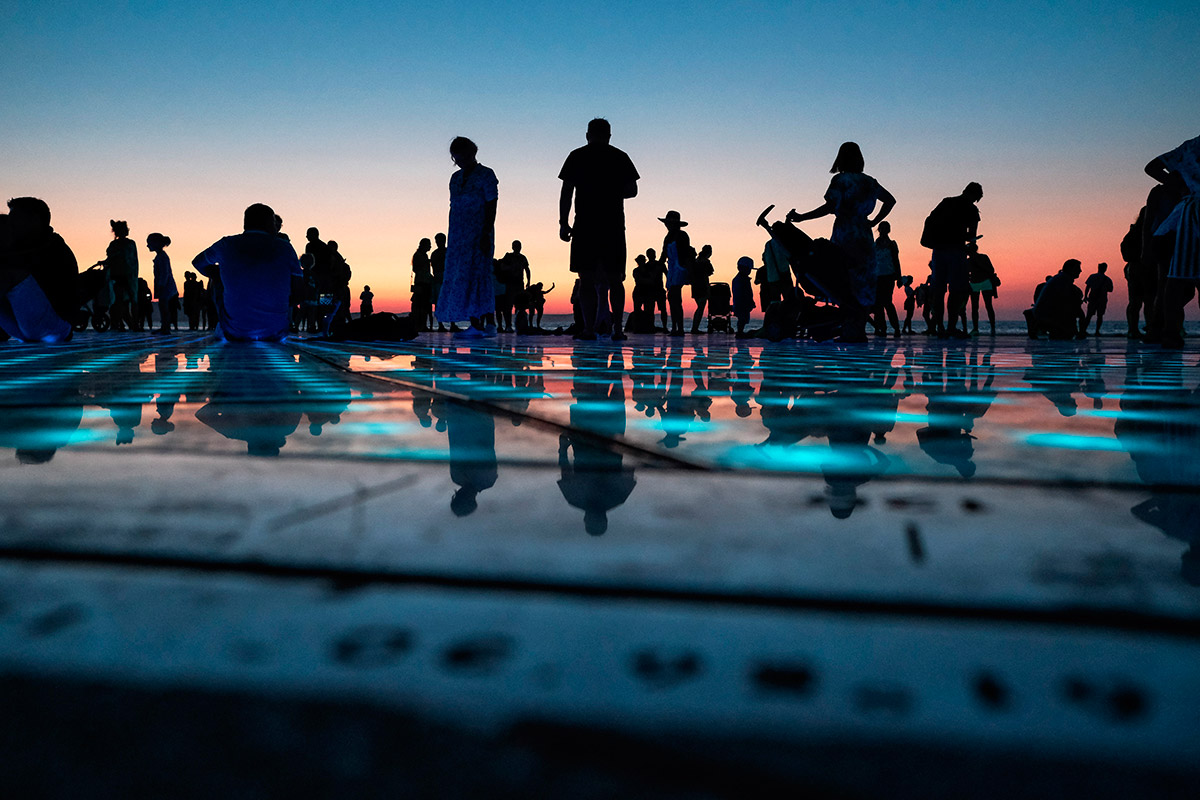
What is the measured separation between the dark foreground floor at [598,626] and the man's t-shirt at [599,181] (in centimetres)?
694

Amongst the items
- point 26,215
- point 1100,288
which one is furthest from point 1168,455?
point 1100,288

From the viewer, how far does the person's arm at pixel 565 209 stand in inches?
299

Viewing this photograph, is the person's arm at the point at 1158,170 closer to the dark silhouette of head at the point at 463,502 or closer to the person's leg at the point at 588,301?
the person's leg at the point at 588,301

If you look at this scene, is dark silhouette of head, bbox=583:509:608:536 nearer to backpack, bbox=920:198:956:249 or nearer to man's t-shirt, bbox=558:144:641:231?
man's t-shirt, bbox=558:144:641:231

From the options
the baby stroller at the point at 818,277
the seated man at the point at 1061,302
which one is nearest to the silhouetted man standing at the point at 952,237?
the baby stroller at the point at 818,277

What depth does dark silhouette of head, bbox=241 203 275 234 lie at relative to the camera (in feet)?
22.3

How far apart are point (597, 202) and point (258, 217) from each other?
302cm

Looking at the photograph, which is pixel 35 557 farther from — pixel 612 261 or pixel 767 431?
pixel 612 261

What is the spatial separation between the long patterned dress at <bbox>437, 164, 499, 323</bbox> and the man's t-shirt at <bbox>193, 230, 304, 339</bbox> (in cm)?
223

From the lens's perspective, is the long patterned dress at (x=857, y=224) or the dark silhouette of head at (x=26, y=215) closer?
the dark silhouette of head at (x=26, y=215)

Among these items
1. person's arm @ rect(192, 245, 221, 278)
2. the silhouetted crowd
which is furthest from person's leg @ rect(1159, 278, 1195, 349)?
person's arm @ rect(192, 245, 221, 278)

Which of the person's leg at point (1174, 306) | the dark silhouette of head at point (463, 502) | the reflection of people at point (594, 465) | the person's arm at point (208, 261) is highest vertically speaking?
the person's arm at point (208, 261)

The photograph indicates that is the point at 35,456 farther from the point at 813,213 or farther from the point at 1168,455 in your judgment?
the point at 813,213

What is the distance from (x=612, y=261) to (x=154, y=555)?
24.9ft
